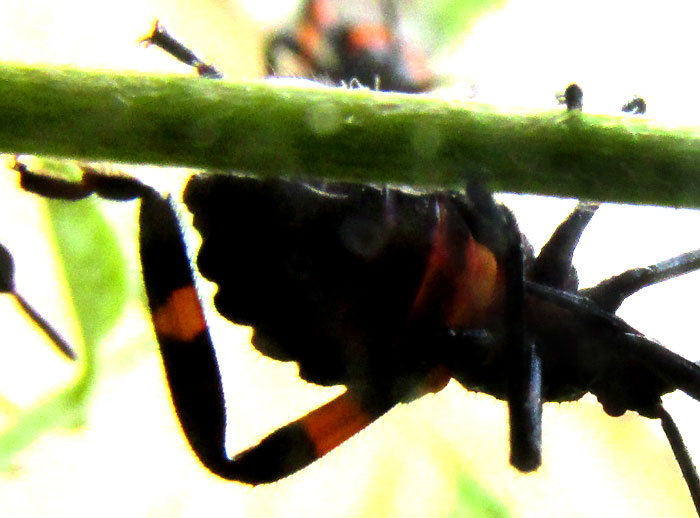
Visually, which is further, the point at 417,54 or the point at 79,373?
the point at 417,54

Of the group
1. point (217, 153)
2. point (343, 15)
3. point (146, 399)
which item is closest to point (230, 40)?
point (343, 15)

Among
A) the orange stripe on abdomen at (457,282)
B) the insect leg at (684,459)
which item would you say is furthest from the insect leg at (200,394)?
Result: the insect leg at (684,459)

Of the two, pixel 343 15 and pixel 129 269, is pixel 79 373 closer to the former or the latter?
pixel 129 269

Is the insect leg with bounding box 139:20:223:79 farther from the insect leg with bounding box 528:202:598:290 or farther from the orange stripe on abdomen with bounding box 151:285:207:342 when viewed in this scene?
the insect leg with bounding box 528:202:598:290

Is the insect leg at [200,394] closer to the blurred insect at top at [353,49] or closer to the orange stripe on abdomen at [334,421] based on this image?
the orange stripe on abdomen at [334,421]

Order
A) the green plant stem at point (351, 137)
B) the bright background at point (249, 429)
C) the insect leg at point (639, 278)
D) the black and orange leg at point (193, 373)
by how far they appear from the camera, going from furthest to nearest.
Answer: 1. the bright background at point (249, 429)
2. the insect leg at point (639, 278)
3. the black and orange leg at point (193, 373)
4. the green plant stem at point (351, 137)

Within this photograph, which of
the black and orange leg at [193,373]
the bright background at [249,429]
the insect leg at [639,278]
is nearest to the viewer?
the black and orange leg at [193,373]

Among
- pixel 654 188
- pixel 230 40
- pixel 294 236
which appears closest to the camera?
pixel 654 188
